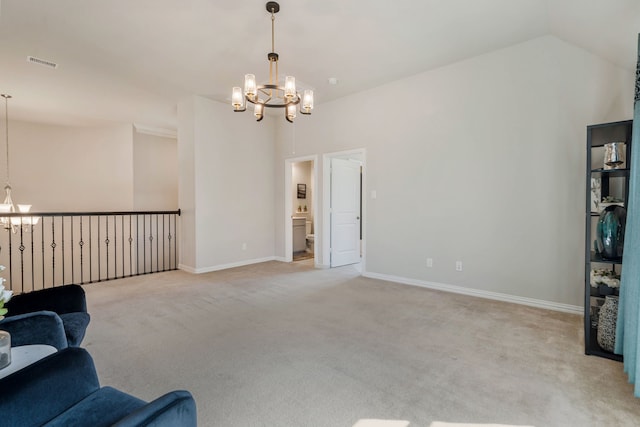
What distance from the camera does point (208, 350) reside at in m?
2.39

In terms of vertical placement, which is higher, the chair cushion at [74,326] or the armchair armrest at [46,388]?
the armchair armrest at [46,388]

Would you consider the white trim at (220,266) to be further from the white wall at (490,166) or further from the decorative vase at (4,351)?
the decorative vase at (4,351)

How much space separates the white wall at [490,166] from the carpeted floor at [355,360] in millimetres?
530

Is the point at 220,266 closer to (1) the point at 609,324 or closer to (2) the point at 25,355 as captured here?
(2) the point at 25,355

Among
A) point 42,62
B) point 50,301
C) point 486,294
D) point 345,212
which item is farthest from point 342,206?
point 42,62

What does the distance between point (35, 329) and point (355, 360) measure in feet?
6.33

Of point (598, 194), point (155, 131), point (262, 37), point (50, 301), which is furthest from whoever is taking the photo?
point (155, 131)

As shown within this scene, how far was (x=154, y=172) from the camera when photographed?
23.7ft

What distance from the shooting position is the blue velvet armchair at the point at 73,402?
3.11 feet

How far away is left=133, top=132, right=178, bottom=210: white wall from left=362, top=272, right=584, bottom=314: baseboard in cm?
543

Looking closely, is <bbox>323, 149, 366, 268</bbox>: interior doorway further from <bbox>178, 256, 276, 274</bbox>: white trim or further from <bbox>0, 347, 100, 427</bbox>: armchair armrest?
<bbox>0, 347, 100, 427</bbox>: armchair armrest

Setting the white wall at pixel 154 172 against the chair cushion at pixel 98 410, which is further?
the white wall at pixel 154 172

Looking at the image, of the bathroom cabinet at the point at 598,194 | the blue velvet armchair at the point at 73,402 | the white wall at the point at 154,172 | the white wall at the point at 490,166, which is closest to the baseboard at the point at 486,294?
the white wall at the point at 490,166

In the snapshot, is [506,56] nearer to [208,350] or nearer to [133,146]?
[208,350]
